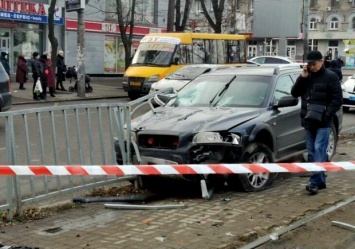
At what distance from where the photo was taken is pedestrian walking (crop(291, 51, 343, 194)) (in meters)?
6.91

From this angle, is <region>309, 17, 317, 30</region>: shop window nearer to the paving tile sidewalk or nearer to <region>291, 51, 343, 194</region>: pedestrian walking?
<region>291, 51, 343, 194</region>: pedestrian walking

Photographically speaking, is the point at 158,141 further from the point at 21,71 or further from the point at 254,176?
the point at 21,71

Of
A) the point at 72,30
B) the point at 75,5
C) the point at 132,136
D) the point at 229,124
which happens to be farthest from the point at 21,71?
the point at 229,124

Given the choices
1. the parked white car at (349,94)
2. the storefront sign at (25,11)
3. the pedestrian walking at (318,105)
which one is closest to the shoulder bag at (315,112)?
the pedestrian walking at (318,105)

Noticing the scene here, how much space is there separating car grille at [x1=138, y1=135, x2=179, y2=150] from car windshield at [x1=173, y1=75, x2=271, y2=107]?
122cm

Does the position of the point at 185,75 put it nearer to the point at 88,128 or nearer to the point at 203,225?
the point at 88,128

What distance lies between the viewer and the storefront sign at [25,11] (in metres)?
28.5

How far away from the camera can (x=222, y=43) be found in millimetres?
25094

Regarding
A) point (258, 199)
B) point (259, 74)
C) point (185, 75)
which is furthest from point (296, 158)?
point (185, 75)

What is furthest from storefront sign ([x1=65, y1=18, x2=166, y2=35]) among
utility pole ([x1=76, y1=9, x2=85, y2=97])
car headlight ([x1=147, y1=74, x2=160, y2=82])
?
car headlight ([x1=147, y1=74, x2=160, y2=82])

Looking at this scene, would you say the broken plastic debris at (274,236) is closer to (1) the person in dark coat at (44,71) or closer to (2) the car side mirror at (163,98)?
(2) the car side mirror at (163,98)

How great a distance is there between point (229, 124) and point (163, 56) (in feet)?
51.6

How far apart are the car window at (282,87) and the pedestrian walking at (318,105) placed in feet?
2.67

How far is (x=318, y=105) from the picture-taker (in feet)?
22.8
